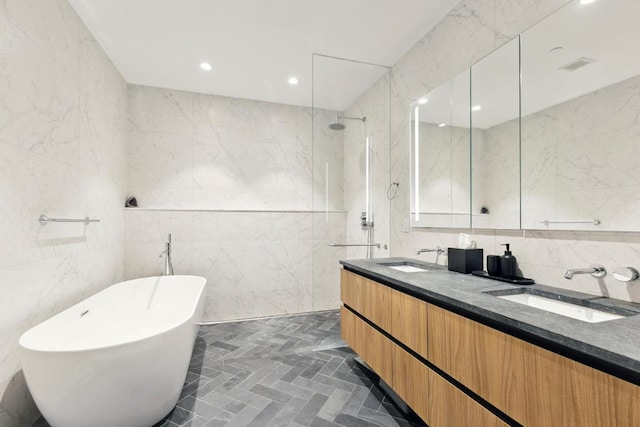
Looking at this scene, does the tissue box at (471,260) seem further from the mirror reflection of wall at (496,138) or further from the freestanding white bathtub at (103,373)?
the freestanding white bathtub at (103,373)

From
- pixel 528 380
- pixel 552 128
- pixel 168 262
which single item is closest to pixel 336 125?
pixel 552 128

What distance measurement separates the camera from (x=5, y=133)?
1.51m

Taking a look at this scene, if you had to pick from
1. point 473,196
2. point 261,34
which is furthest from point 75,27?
point 473,196

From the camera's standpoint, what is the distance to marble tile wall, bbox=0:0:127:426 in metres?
1.54

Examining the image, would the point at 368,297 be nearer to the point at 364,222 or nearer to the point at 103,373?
the point at 364,222

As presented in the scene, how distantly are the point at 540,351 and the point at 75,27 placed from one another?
3452 mm

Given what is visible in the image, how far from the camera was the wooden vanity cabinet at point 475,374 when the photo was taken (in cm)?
75

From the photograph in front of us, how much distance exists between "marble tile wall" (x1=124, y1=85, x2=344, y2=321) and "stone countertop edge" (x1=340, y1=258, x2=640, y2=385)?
172cm

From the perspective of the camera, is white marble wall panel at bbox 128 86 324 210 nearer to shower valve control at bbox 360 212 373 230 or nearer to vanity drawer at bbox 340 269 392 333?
shower valve control at bbox 360 212 373 230

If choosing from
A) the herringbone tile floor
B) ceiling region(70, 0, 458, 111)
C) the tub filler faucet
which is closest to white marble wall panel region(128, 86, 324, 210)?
ceiling region(70, 0, 458, 111)

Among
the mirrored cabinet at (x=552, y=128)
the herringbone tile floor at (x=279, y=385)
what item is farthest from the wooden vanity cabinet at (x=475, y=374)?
the mirrored cabinet at (x=552, y=128)

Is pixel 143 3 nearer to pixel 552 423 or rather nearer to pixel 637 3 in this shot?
pixel 637 3

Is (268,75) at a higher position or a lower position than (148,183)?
higher

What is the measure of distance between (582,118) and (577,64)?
27cm
